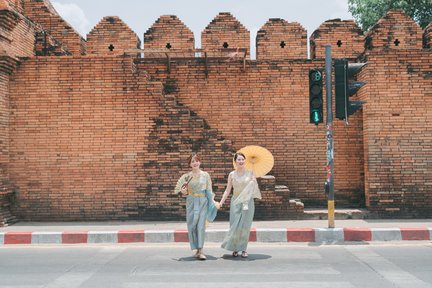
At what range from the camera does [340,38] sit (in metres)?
13.1

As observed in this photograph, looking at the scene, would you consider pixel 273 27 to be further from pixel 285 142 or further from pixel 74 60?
pixel 74 60

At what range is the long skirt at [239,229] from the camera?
7.86m

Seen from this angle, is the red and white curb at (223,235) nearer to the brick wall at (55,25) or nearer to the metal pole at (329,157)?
the metal pole at (329,157)

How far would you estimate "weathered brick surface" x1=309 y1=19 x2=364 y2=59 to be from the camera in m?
13.1

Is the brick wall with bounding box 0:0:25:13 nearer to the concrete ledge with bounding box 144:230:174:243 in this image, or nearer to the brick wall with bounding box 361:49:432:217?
the concrete ledge with bounding box 144:230:174:243

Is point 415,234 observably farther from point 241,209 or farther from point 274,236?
point 241,209

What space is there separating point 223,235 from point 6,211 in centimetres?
486

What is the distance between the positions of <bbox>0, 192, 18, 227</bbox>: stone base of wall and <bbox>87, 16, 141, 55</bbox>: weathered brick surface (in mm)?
4323

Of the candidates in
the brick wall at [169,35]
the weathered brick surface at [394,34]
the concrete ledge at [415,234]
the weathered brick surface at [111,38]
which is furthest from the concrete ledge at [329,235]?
the weathered brick surface at [111,38]

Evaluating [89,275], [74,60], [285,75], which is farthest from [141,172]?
[89,275]

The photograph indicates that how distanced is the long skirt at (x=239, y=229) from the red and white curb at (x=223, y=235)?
1642mm

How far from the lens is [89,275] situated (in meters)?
6.66

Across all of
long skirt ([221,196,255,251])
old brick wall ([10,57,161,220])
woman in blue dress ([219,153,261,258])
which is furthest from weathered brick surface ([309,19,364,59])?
long skirt ([221,196,255,251])

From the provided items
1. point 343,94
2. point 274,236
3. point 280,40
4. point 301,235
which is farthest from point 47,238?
point 280,40
